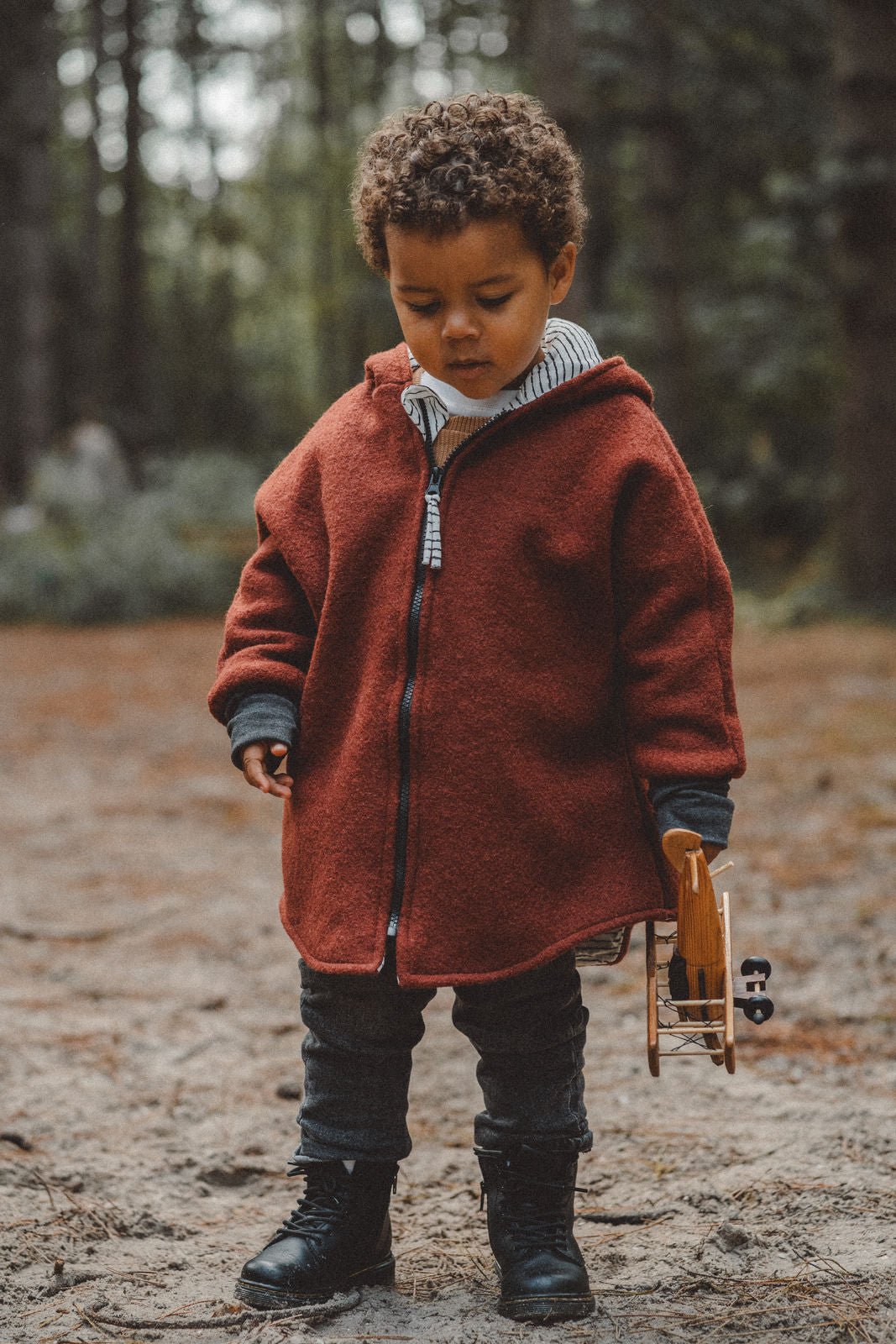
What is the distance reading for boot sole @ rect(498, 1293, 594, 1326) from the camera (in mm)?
2143

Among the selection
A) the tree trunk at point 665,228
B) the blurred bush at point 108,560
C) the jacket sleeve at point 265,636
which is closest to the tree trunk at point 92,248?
the blurred bush at point 108,560

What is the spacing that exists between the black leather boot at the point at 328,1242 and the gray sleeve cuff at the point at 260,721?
72cm

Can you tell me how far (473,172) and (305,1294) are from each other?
68.5 inches

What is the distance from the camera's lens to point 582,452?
7.11 feet

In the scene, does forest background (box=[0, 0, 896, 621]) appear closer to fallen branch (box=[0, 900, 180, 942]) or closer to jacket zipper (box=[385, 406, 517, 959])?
fallen branch (box=[0, 900, 180, 942])

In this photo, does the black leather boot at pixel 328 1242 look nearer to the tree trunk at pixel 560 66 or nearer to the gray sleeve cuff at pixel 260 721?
the gray sleeve cuff at pixel 260 721

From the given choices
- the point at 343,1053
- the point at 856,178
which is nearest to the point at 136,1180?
the point at 343,1053

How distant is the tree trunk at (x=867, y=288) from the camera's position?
32.3 ft

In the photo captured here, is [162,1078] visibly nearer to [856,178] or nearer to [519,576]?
[519,576]

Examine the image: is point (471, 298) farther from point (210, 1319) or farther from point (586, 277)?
point (586, 277)

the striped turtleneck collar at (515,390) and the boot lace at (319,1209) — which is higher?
the striped turtleneck collar at (515,390)

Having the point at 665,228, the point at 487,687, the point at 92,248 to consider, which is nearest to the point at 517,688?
the point at 487,687

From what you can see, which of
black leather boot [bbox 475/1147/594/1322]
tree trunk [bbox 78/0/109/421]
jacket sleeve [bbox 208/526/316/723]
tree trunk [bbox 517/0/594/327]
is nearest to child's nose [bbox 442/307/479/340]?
jacket sleeve [bbox 208/526/316/723]

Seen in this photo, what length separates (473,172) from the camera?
2.02 m
